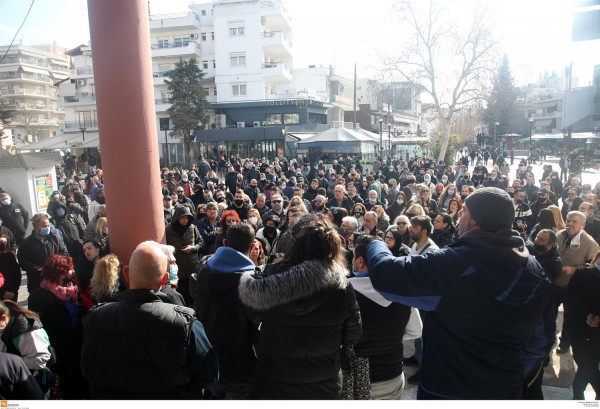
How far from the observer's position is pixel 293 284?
7.04ft

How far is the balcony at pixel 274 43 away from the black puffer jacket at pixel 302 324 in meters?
38.7

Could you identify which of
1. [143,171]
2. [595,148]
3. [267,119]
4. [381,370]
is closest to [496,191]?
[381,370]

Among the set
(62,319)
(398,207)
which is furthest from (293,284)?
(398,207)

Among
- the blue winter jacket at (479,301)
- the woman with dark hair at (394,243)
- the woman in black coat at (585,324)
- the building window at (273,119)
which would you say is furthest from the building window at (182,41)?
the blue winter jacket at (479,301)

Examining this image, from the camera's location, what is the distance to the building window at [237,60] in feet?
127

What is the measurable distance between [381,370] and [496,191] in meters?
1.48

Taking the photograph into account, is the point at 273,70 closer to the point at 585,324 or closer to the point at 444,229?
the point at 444,229

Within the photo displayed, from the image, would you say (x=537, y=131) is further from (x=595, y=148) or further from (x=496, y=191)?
(x=496, y=191)

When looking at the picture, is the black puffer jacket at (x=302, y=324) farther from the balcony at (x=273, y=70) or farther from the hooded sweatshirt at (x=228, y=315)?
the balcony at (x=273, y=70)

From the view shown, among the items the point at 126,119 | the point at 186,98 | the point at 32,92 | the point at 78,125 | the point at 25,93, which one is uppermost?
the point at 32,92

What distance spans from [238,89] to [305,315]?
1553 inches

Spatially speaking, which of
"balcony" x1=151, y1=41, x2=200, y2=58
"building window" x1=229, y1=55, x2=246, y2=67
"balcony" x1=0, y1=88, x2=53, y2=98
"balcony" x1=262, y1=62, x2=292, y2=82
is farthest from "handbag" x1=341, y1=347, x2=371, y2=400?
"balcony" x1=0, y1=88, x2=53, y2=98

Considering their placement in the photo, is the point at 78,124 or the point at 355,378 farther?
the point at 78,124

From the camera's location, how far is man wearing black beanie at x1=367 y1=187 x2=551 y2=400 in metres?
1.86
